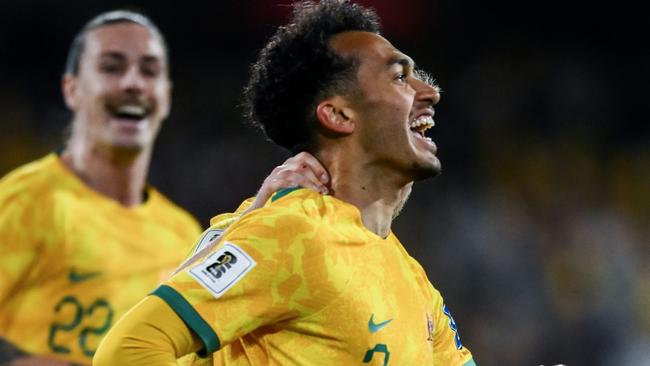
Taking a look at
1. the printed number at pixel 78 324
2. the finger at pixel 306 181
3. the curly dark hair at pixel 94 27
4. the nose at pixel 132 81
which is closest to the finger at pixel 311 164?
the finger at pixel 306 181

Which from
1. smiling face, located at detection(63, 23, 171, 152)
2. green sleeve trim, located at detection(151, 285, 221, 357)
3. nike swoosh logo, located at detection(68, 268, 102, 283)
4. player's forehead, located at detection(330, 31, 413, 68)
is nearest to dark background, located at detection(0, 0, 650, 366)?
smiling face, located at detection(63, 23, 171, 152)

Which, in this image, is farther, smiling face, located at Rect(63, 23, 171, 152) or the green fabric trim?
smiling face, located at Rect(63, 23, 171, 152)

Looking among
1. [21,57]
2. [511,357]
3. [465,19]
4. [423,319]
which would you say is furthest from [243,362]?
[465,19]

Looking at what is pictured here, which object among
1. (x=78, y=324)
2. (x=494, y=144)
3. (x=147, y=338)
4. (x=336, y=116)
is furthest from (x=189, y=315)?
(x=494, y=144)

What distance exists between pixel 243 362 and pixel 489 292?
211 inches

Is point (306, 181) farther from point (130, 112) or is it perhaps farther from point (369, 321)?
point (130, 112)

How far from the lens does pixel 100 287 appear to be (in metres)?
5.02

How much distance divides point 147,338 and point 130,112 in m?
3.49

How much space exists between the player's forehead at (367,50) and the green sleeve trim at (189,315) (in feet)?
2.80

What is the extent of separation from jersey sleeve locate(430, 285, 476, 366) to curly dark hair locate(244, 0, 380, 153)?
0.56m

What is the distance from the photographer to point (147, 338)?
212 cm

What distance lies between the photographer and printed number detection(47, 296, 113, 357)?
4.84 meters

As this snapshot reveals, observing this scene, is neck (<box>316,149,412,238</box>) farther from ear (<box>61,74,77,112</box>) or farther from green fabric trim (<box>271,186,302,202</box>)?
ear (<box>61,74,77,112</box>)

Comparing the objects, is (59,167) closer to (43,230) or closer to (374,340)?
(43,230)
